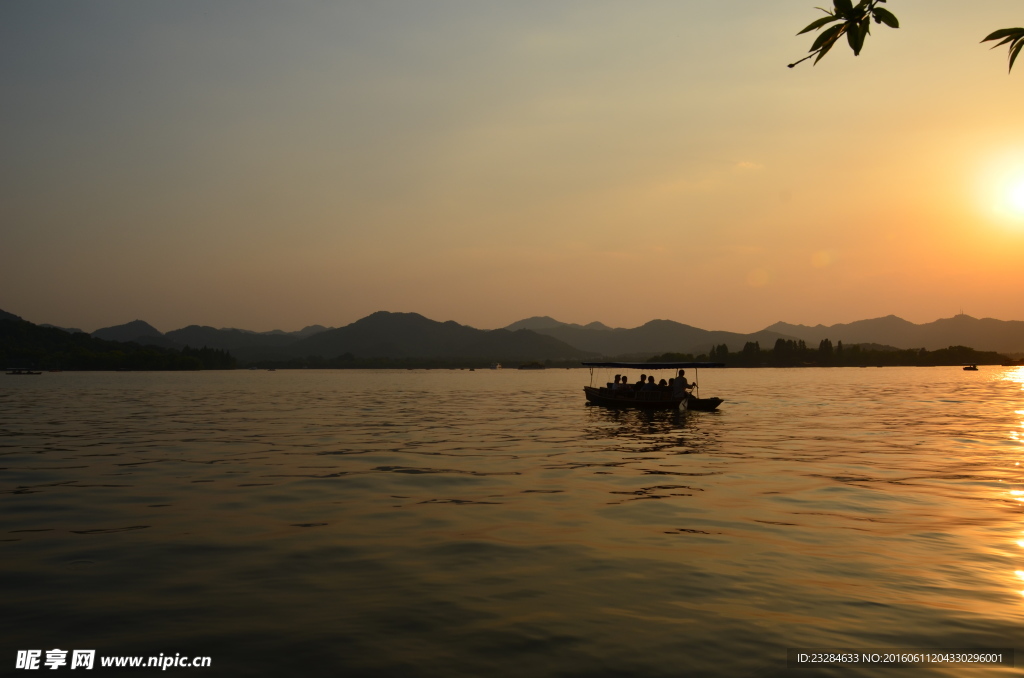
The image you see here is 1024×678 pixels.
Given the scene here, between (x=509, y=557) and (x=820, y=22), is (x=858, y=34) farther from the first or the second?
(x=509, y=557)

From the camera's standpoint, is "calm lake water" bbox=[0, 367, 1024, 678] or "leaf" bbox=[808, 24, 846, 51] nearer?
"leaf" bbox=[808, 24, 846, 51]

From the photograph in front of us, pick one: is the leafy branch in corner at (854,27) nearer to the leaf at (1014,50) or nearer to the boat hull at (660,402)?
the leaf at (1014,50)

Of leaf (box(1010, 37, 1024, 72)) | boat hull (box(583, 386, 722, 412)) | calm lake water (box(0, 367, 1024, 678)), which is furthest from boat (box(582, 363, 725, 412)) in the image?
leaf (box(1010, 37, 1024, 72))

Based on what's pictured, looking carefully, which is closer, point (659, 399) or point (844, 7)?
point (844, 7)

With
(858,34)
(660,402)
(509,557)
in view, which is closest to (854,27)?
(858,34)

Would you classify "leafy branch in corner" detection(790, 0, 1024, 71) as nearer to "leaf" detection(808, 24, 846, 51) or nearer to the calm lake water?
"leaf" detection(808, 24, 846, 51)

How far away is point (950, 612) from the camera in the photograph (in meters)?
11.1

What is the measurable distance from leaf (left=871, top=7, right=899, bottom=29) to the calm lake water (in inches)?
304

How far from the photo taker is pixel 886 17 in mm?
5312

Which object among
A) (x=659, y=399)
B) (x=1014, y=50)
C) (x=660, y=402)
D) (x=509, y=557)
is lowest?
(x=509, y=557)

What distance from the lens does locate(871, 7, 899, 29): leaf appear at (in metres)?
5.29

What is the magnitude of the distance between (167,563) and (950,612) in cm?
1447

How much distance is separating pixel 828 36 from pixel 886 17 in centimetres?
51

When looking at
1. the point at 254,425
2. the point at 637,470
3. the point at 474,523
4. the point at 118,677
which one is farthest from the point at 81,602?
the point at 254,425
